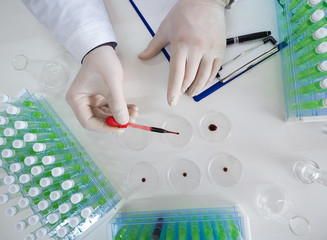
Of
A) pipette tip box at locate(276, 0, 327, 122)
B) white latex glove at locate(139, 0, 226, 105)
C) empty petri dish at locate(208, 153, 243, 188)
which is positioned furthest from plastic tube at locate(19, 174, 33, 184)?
pipette tip box at locate(276, 0, 327, 122)

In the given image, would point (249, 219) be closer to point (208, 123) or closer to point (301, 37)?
point (208, 123)

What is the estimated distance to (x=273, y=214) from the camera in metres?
0.94

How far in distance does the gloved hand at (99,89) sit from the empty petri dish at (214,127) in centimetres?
30


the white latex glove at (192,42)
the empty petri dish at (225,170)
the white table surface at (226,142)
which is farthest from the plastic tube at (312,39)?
the empty petri dish at (225,170)

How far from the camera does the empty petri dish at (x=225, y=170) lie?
95cm

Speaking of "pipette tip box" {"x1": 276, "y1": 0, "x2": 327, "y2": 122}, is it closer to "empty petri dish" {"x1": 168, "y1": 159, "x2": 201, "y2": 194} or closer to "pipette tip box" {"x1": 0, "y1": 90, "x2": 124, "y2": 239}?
"empty petri dish" {"x1": 168, "y1": 159, "x2": 201, "y2": 194}

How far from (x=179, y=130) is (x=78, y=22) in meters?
0.61

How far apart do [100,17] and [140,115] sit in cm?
45

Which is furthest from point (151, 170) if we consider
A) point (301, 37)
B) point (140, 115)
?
point (301, 37)

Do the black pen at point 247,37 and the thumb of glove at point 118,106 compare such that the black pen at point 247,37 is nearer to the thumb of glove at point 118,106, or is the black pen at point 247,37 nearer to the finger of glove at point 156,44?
the finger of glove at point 156,44

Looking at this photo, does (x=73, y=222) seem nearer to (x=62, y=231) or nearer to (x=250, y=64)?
(x=62, y=231)

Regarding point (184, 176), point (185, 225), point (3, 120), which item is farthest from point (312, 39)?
point (3, 120)

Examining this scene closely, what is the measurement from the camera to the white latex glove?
0.88 m

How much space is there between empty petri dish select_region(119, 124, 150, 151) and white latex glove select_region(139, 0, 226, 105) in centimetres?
21
